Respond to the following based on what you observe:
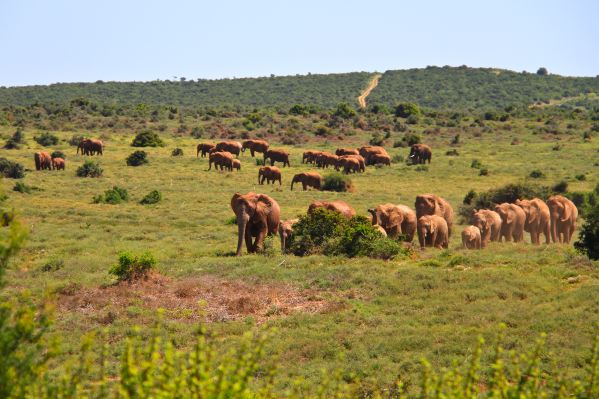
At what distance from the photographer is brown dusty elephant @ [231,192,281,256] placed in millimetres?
21000

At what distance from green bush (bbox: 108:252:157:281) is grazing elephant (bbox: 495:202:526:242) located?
13826 mm

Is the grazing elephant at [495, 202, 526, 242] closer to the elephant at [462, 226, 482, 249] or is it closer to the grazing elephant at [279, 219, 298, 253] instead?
the elephant at [462, 226, 482, 249]

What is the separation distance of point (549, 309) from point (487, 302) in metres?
1.29

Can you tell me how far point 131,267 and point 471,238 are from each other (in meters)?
11.2

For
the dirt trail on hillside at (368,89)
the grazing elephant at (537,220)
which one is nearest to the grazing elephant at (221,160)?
the grazing elephant at (537,220)

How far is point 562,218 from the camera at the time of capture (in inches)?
1057

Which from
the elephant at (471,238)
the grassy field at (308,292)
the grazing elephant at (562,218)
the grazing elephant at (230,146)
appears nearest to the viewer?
the grassy field at (308,292)

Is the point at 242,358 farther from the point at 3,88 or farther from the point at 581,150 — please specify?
the point at 3,88

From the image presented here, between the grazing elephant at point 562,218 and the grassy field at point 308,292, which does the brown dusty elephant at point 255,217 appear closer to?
the grassy field at point 308,292

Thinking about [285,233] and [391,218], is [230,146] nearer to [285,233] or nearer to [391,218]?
[391,218]

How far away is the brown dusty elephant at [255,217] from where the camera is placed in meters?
21.0

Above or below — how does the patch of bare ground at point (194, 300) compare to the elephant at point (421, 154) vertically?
below

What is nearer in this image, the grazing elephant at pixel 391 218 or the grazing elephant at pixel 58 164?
the grazing elephant at pixel 391 218

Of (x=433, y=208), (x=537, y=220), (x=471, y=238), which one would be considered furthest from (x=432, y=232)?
(x=537, y=220)
